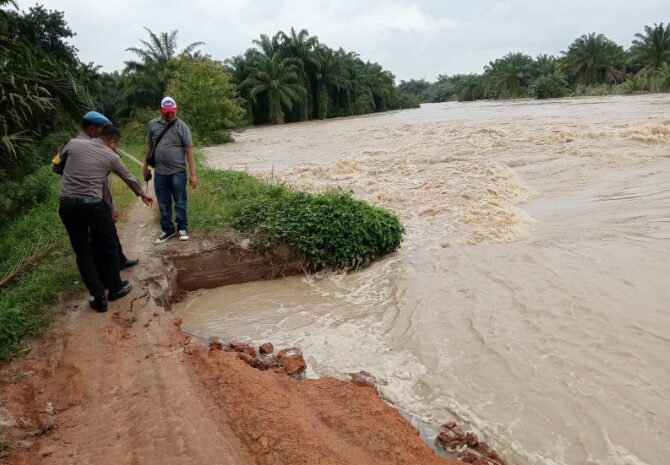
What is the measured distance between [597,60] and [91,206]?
5675 centimetres

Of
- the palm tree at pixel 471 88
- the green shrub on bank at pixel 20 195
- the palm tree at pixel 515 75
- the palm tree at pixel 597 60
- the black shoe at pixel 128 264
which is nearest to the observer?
the black shoe at pixel 128 264

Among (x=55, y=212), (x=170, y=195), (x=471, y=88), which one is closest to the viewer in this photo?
(x=170, y=195)

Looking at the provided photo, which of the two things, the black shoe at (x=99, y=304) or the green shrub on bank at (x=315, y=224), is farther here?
the green shrub on bank at (x=315, y=224)

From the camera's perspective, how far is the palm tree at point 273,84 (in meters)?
39.7

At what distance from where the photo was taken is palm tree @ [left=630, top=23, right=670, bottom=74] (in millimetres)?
43250

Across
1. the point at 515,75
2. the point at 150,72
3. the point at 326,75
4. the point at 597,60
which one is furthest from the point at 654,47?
the point at 150,72

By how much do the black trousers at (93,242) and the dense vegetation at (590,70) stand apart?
42.7 meters

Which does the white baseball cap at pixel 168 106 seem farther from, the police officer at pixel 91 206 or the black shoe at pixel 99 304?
the black shoe at pixel 99 304

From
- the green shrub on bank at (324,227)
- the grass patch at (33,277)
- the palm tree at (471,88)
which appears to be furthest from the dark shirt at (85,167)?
the palm tree at (471,88)

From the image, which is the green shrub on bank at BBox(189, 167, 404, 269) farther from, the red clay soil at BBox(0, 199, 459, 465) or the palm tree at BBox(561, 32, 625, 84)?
the palm tree at BBox(561, 32, 625, 84)

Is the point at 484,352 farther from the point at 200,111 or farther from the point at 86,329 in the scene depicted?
the point at 200,111

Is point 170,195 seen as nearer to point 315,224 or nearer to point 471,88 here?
point 315,224

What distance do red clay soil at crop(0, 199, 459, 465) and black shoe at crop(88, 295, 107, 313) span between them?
239mm

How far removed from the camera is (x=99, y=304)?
185 inches
